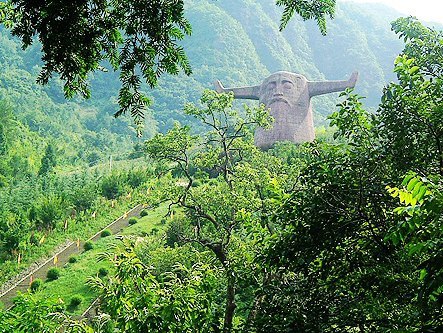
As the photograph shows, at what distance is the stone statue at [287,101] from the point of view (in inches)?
993

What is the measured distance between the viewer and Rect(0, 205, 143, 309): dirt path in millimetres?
15812

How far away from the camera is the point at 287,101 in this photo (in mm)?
25922

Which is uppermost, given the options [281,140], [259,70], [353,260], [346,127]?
[259,70]

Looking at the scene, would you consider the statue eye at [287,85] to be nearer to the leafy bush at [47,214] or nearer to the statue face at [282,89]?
the statue face at [282,89]

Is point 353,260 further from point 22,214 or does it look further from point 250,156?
point 22,214

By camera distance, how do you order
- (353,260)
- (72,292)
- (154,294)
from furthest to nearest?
(72,292)
(154,294)
(353,260)

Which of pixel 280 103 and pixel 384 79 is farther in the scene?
pixel 384 79

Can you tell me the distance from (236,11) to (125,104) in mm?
85608

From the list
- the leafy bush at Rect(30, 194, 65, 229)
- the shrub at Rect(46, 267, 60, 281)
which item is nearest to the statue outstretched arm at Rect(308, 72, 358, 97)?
the leafy bush at Rect(30, 194, 65, 229)

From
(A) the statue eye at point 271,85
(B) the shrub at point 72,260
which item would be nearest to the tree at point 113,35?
(B) the shrub at point 72,260

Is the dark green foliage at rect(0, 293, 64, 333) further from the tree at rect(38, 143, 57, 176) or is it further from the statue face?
the tree at rect(38, 143, 57, 176)

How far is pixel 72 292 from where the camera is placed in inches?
614

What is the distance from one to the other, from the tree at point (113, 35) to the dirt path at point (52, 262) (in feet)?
44.9

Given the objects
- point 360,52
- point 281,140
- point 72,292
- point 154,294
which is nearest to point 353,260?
point 154,294
